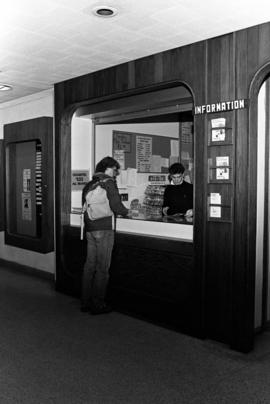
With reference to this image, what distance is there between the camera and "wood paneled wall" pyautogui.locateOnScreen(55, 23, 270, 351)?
11.4 ft

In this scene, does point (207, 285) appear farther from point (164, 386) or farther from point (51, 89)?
point (51, 89)

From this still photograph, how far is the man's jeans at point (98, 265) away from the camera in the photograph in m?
4.47

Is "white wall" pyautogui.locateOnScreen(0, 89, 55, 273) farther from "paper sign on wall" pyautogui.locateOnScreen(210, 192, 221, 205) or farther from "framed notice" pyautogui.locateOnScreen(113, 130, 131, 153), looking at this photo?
"paper sign on wall" pyautogui.locateOnScreen(210, 192, 221, 205)

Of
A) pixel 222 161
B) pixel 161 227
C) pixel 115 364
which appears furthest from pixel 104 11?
pixel 115 364

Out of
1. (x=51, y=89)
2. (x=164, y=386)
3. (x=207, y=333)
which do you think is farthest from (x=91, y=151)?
(x=164, y=386)

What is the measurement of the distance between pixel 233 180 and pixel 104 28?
1607mm

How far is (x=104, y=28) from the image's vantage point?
356cm

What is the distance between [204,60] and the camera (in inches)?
147

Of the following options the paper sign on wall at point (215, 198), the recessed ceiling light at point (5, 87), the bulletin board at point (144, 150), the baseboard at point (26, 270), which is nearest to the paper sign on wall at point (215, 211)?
the paper sign on wall at point (215, 198)

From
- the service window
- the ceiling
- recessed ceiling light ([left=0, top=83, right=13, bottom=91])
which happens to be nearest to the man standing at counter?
the service window

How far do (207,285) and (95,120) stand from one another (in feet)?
9.03

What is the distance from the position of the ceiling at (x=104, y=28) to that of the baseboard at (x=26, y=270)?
2757mm

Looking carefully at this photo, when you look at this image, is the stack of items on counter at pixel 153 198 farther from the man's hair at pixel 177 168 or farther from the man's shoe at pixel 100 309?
the man's shoe at pixel 100 309

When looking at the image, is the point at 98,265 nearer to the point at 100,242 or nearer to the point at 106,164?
the point at 100,242
